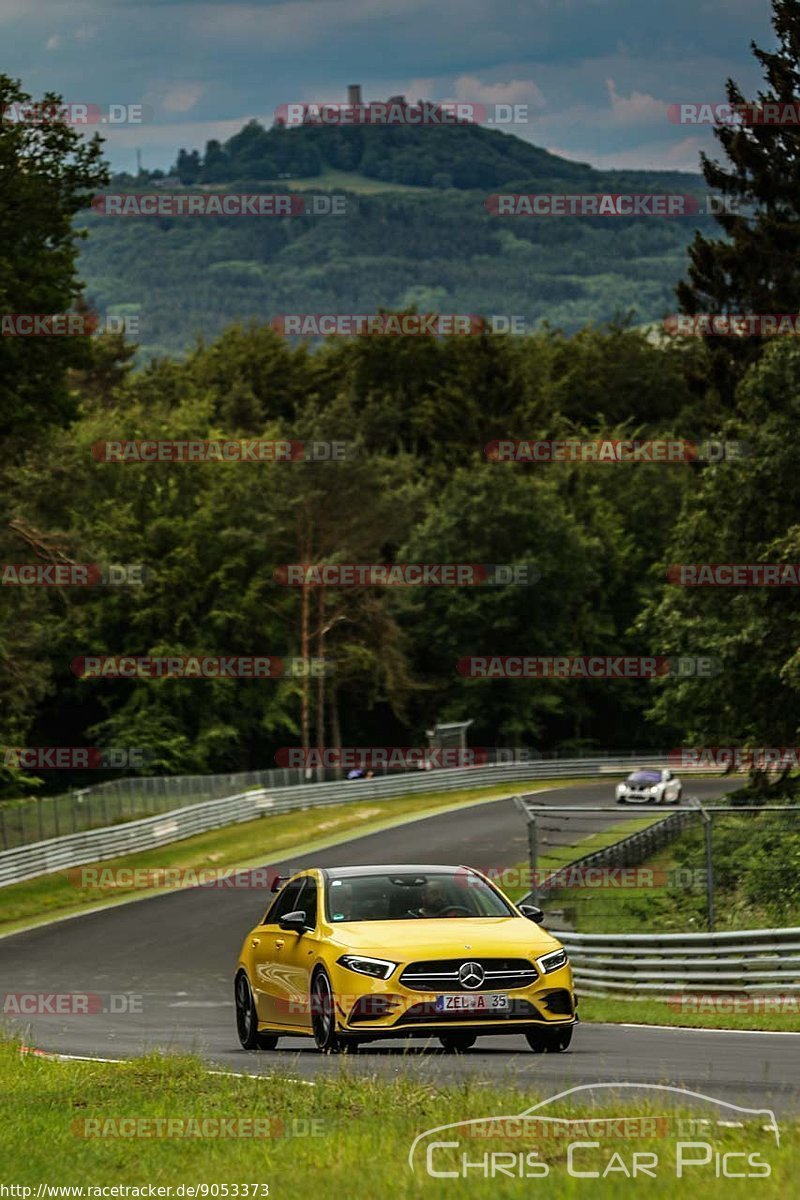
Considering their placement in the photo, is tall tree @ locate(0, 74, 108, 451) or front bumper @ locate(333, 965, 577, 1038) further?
tall tree @ locate(0, 74, 108, 451)

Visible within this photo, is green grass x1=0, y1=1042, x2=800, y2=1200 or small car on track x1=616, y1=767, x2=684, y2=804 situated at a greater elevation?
green grass x1=0, y1=1042, x2=800, y2=1200

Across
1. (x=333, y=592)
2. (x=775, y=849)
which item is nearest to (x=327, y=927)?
(x=775, y=849)

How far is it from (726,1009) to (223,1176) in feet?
41.2

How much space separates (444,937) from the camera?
1382 centimetres

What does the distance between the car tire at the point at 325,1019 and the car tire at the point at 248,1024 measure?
1.58 m

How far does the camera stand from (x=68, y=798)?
48.1 metres

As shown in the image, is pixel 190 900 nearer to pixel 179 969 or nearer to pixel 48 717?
pixel 179 969

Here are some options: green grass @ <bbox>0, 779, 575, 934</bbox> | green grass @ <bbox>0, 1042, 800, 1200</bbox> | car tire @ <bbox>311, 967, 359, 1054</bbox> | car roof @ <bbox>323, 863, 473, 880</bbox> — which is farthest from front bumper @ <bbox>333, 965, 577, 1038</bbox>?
green grass @ <bbox>0, 779, 575, 934</bbox>

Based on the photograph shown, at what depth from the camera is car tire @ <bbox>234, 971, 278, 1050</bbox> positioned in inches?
624

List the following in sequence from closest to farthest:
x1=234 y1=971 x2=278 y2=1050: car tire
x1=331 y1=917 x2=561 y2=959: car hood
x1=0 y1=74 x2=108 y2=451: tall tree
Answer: x1=331 y1=917 x2=561 y2=959: car hood, x1=234 y1=971 x2=278 y2=1050: car tire, x1=0 y1=74 x2=108 y2=451: tall tree

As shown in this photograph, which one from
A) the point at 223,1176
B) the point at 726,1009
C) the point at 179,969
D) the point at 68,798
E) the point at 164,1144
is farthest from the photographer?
the point at 68,798

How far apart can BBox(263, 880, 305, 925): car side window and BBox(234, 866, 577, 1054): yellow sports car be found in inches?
Result: 11.3

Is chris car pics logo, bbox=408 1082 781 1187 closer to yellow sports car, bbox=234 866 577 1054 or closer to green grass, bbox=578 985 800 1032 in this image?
yellow sports car, bbox=234 866 577 1054

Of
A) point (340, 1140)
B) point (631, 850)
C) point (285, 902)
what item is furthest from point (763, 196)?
point (340, 1140)
